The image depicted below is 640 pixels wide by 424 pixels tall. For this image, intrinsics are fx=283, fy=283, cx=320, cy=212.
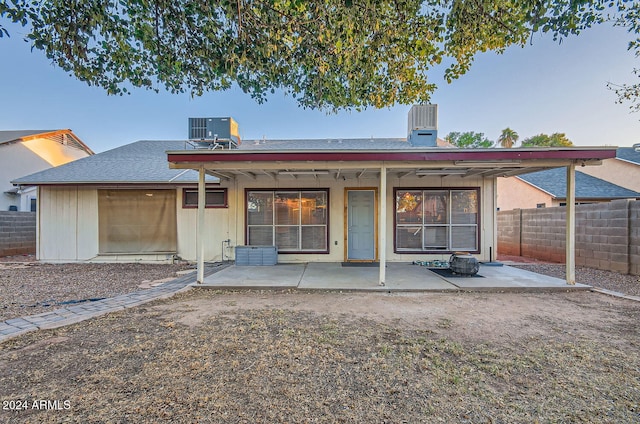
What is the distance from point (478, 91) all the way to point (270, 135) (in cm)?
873

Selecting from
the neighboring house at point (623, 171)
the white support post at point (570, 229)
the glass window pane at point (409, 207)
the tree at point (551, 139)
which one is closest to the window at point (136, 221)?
the glass window pane at point (409, 207)

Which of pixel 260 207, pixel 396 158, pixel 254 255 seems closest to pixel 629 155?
pixel 396 158

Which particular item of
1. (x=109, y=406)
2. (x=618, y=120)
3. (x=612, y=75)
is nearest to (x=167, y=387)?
(x=109, y=406)

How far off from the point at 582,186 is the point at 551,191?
1.32 m

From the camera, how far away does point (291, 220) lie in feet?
27.6

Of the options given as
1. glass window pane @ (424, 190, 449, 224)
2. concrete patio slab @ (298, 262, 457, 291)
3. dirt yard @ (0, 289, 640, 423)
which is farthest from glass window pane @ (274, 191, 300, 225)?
dirt yard @ (0, 289, 640, 423)

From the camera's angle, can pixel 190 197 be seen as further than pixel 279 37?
Yes

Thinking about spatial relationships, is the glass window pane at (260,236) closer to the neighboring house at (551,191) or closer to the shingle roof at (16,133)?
the neighboring house at (551,191)

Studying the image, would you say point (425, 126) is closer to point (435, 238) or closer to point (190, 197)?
point (435, 238)

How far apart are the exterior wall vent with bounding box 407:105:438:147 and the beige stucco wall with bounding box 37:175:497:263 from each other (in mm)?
1560

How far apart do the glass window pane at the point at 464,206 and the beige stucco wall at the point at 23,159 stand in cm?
1924

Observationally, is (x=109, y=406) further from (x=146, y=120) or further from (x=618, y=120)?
(x=618, y=120)

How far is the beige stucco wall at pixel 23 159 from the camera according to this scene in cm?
1372

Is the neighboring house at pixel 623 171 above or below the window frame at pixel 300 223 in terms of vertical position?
above
